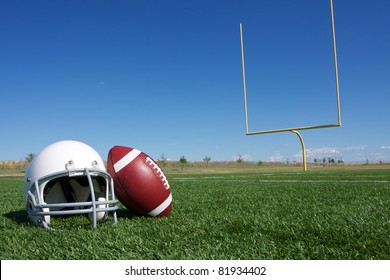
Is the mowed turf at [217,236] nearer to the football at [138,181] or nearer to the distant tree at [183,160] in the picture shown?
the football at [138,181]

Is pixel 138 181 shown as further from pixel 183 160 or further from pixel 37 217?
pixel 183 160

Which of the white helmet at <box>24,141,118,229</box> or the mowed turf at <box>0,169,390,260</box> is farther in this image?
the white helmet at <box>24,141,118,229</box>

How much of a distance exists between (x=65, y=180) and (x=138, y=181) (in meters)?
0.55

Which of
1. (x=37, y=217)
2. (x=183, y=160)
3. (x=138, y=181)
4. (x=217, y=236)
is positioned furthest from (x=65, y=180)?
(x=183, y=160)

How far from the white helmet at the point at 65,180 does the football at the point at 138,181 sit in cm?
9

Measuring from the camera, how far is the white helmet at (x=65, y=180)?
2.35 m

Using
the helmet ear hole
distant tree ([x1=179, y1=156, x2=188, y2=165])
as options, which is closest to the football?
the helmet ear hole

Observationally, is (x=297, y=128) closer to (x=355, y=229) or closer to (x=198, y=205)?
(x=198, y=205)

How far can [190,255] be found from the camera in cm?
172

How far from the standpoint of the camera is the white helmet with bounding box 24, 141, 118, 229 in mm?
2348

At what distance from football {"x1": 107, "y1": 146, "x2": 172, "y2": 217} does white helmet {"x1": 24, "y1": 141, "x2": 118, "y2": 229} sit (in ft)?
0.31

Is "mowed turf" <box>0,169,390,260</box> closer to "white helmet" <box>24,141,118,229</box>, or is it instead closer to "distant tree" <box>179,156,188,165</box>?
"white helmet" <box>24,141,118,229</box>

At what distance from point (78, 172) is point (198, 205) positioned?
1.49 m
